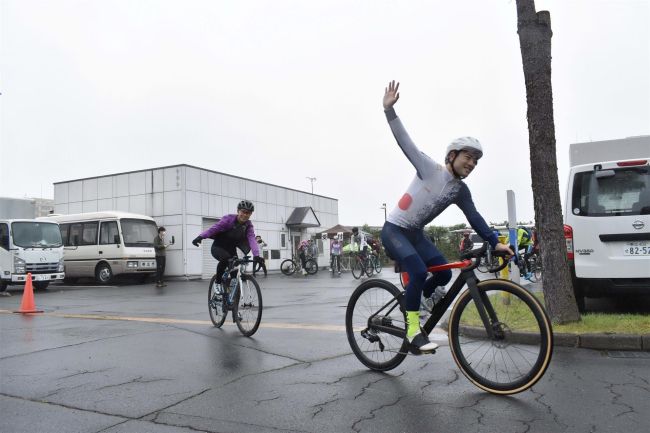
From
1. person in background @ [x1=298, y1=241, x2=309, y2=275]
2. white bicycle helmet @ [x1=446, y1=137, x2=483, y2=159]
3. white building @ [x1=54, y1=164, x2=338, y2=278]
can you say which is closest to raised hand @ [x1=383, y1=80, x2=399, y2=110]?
white bicycle helmet @ [x1=446, y1=137, x2=483, y2=159]

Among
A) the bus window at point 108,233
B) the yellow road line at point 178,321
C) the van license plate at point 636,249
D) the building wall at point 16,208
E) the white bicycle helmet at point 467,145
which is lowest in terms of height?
the yellow road line at point 178,321

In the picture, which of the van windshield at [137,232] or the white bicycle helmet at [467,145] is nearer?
the white bicycle helmet at [467,145]

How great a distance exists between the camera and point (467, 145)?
392cm

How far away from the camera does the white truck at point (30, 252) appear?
15688 mm

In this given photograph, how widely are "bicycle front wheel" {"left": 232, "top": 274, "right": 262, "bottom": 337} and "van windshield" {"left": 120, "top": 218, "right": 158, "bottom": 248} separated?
14.3 m

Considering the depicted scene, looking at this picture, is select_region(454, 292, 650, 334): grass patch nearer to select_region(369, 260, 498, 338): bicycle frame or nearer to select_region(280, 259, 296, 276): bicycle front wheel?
select_region(369, 260, 498, 338): bicycle frame

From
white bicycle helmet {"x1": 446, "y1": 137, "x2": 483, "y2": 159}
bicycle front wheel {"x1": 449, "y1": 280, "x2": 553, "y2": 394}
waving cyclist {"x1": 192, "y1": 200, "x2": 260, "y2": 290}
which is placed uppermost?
white bicycle helmet {"x1": 446, "y1": 137, "x2": 483, "y2": 159}

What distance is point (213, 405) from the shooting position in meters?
3.56

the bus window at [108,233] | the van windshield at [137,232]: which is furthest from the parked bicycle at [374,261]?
the bus window at [108,233]

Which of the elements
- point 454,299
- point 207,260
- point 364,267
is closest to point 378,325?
point 454,299

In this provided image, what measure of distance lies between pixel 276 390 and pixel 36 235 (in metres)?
15.6

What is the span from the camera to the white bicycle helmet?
12.8 feet

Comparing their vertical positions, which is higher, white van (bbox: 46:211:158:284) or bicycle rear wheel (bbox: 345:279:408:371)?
white van (bbox: 46:211:158:284)

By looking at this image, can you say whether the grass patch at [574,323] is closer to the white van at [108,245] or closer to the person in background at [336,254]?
the white van at [108,245]
